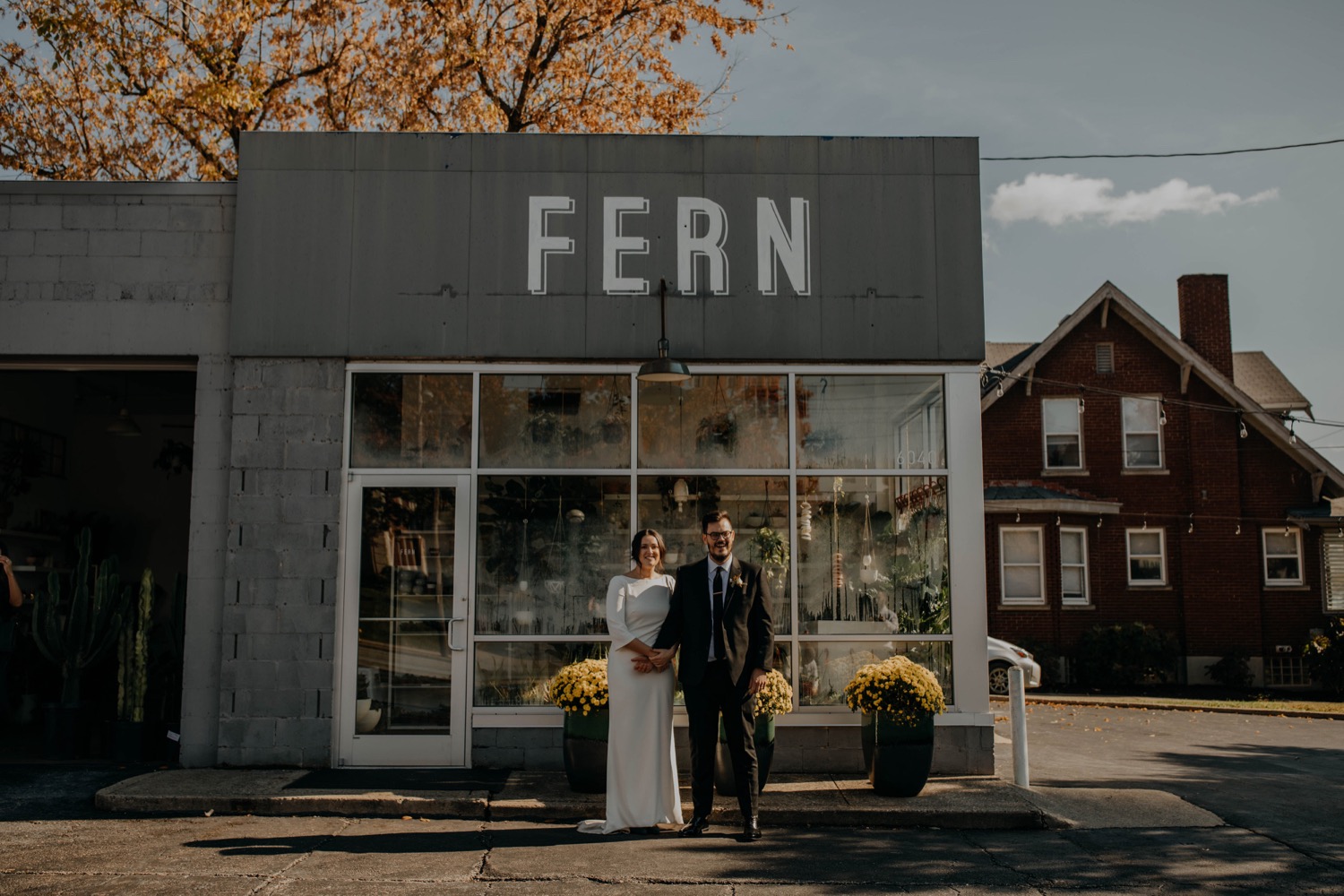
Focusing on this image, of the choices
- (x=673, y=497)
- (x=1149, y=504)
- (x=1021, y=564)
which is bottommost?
(x=1021, y=564)

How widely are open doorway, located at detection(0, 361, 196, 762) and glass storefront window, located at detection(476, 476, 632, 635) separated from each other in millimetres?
3149

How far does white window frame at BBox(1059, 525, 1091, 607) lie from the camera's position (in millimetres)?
26250

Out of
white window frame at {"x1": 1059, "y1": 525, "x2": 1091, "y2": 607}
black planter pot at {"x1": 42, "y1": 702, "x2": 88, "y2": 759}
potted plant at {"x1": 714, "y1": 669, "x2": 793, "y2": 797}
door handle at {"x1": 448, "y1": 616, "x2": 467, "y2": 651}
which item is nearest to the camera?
potted plant at {"x1": 714, "y1": 669, "x2": 793, "y2": 797}

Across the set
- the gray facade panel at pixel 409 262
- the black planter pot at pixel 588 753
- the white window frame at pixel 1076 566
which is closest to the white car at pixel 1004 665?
the white window frame at pixel 1076 566

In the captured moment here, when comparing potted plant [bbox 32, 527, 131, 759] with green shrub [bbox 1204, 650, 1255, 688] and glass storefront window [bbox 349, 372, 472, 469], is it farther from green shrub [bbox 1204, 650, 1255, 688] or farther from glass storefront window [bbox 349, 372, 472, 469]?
green shrub [bbox 1204, 650, 1255, 688]

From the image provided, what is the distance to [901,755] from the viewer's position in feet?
29.4

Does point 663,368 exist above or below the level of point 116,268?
below

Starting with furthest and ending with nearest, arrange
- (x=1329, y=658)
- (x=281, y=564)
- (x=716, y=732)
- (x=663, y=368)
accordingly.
→ 1. (x=1329, y=658)
2. (x=281, y=564)
3. (x=663, y=368)
4. (x=716, y=732)

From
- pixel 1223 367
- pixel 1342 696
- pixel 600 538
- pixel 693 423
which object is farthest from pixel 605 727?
pixel 1223 367

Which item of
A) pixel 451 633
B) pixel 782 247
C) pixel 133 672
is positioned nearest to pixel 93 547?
pixel 133 672

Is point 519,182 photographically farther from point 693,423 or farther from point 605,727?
point 605,727

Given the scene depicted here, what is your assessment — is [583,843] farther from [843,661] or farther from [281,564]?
[281,564]

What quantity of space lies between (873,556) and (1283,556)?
65.5ft

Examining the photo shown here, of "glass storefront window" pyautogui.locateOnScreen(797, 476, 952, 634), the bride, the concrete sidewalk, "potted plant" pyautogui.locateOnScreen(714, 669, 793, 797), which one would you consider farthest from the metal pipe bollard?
the bride
